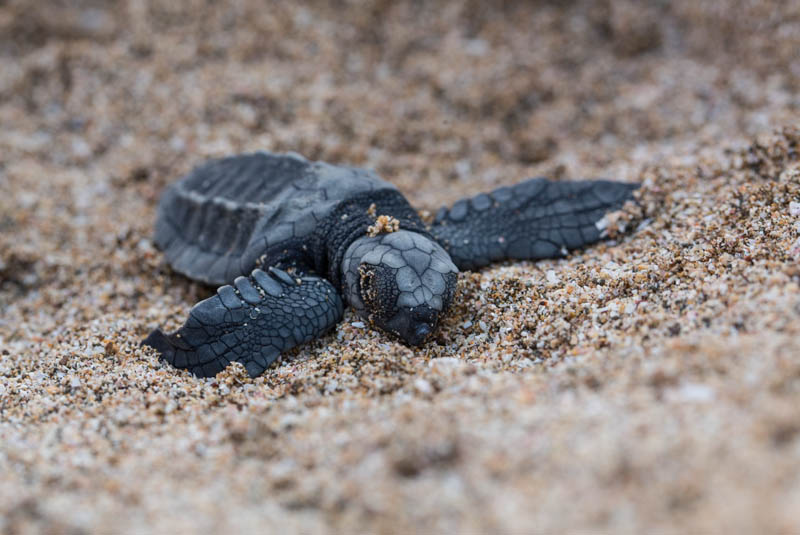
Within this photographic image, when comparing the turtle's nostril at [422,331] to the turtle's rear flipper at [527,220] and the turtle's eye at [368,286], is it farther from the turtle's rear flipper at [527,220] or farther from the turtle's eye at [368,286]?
the turtle's rear flipper at [527,220]

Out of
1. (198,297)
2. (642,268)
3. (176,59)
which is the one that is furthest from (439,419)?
(176,59)

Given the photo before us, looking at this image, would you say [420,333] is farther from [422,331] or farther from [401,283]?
[401,283]

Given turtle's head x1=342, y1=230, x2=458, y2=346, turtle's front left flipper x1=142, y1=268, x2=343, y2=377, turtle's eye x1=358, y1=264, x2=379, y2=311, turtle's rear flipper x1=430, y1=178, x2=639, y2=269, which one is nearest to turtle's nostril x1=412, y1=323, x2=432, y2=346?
turtle's head x1=342, y1=230, x2=458, y2=346

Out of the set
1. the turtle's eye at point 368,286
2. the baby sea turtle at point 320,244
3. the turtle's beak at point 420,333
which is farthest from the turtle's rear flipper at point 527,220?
the turtle's beak at point 420,333

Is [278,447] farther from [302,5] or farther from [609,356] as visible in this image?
[302,5]

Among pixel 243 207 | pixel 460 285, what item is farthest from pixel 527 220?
pixel 243 207
